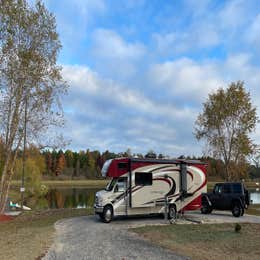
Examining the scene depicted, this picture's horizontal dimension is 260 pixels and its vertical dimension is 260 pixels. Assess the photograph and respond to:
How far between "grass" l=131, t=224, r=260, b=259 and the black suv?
212 inches

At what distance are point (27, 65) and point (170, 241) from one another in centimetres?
1551

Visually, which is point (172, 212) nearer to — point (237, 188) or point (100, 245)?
point (237, 188)

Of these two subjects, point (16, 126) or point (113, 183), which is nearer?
point (113, 183)

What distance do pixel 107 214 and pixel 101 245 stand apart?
646 centimetres

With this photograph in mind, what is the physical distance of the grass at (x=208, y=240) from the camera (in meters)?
10.6

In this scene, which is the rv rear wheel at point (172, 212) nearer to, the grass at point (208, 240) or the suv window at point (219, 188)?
the grass at point (208, 240)

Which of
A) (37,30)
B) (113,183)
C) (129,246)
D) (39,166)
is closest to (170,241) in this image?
(129,246)

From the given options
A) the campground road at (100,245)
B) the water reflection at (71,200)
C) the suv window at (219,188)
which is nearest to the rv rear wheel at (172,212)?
the campground road at (100,245)

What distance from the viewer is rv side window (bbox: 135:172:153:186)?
771 inches

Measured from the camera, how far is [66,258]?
32.5 feet

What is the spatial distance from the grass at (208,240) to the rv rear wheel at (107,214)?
9.28ft

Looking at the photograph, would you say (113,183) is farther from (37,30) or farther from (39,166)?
(39,166)

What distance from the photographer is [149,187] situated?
1994 centimetres

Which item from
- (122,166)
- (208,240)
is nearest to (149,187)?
(122,166)
